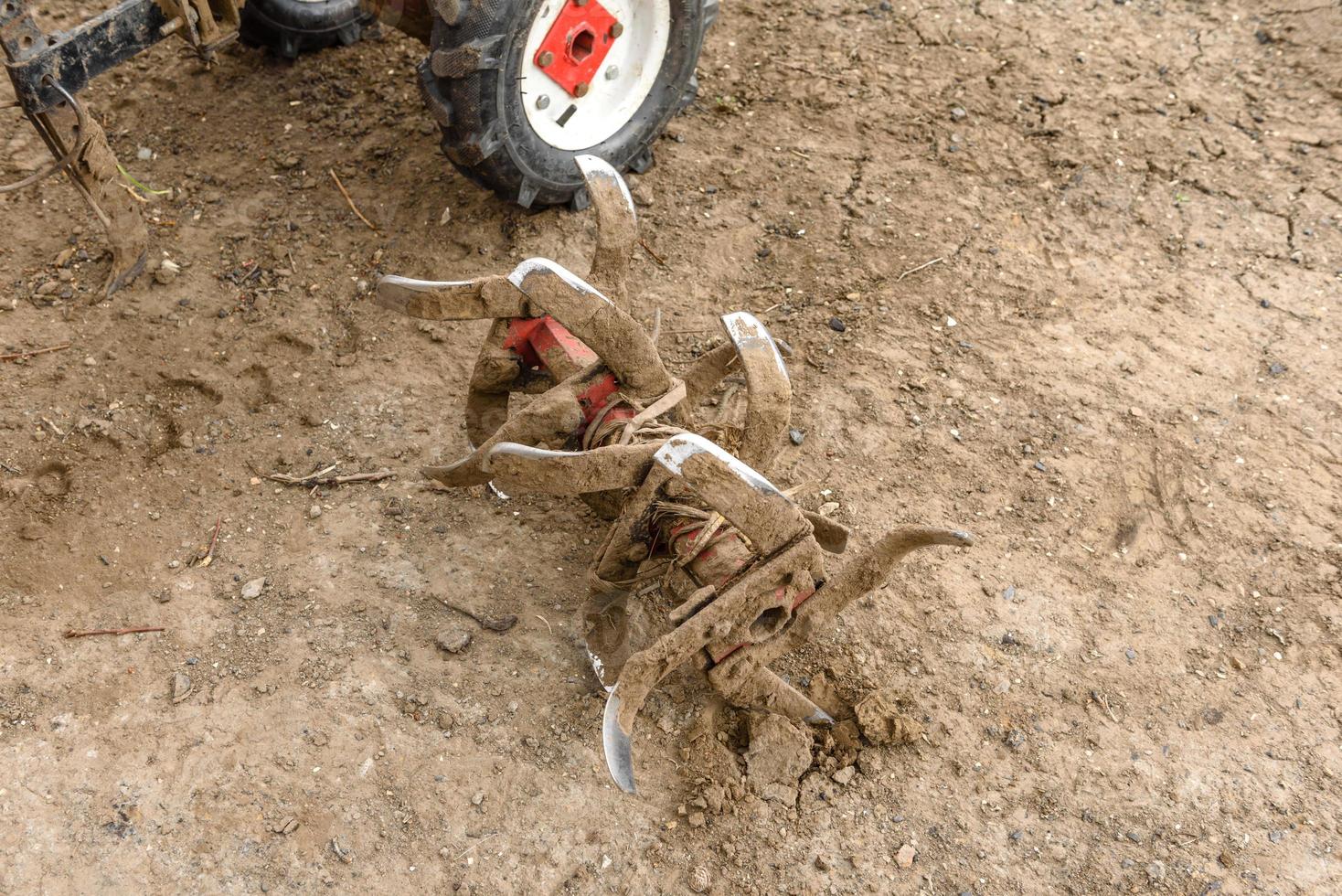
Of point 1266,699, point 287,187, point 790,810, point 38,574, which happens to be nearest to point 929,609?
point 790,810

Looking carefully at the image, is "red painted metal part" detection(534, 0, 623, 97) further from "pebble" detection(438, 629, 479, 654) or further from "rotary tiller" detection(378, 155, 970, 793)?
"pebble" detection(438, 629, 479, 654)

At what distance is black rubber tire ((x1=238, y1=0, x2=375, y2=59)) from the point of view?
186 inches

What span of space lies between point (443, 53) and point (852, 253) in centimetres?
186

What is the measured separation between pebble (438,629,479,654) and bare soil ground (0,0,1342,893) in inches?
1.8

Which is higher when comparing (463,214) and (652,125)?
(652,125)

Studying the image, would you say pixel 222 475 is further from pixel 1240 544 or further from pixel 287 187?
pixel 1240 544

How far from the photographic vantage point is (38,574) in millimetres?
3270

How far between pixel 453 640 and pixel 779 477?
1.25 m

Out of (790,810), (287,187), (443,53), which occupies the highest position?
(443,53)

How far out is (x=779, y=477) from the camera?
369cm

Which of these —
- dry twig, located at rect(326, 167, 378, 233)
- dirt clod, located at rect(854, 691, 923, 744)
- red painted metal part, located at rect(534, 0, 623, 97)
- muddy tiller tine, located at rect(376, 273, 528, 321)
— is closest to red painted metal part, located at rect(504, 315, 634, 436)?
muddy tiller tine, located at rect(376, 273, 528, 321)

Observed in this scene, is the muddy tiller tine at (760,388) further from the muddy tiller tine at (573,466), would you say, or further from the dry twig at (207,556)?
the dry twig at (207,556)

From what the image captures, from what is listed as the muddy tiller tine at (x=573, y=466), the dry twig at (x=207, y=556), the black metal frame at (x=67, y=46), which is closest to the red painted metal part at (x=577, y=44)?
the black metal frame at (x=67, y=46)

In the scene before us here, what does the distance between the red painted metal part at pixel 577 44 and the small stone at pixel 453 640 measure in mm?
2114
